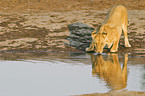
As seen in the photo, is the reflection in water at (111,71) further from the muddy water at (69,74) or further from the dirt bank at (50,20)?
the dirt bank at (50,20)

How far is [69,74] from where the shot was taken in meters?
11.9

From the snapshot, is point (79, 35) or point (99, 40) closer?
point (99, 40)

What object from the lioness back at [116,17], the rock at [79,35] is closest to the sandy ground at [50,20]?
the rock at [79,35]

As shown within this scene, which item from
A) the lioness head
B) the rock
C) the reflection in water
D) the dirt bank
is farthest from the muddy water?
the rock

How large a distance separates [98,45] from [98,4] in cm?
1946

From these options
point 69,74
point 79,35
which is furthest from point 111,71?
point 79,35

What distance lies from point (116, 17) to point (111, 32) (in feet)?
5.74

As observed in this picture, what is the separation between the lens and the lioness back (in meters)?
18.6

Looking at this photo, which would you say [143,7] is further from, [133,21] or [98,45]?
[98,45]

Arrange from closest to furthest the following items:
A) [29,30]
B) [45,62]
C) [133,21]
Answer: [45,62] → [29,30] → [133,21]

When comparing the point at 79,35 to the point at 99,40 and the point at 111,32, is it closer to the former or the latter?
the point at 111,32

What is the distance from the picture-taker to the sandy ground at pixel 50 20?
2078 centimetres

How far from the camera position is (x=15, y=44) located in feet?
68.8

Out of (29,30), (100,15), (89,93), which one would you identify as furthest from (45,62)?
(100,15)
